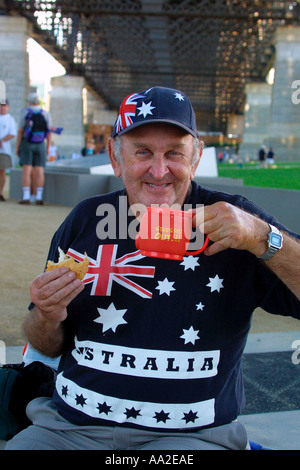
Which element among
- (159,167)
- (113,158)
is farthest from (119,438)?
(113,158)

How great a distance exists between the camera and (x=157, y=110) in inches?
70.9

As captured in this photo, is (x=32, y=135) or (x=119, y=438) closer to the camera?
(x=119, y=438)

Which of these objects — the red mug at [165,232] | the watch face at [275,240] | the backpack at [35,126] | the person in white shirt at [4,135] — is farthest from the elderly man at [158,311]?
the person in white shirt at [4,135]

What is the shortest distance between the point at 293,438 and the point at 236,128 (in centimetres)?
8049

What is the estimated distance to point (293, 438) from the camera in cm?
249

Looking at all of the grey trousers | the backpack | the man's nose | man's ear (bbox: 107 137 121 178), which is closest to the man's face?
Answer: the man's nose

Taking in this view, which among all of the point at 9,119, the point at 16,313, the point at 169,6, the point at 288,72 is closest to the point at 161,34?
the point at 169,6

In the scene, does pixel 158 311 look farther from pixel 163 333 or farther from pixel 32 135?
pixel 32 135

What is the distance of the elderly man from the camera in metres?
1.69

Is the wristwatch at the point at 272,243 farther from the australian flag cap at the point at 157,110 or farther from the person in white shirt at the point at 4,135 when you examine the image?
the person in white shirt at the point at 4,135

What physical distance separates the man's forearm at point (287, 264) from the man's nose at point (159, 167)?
0.46 metres

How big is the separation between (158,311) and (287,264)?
44 centimetres

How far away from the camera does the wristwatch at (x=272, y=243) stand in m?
1.64

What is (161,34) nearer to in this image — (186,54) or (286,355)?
(186,54)
